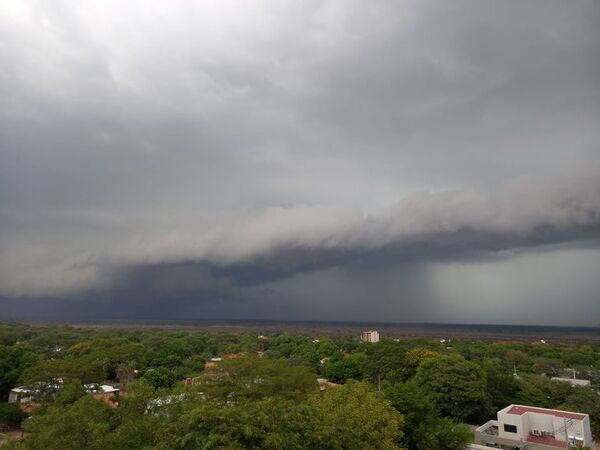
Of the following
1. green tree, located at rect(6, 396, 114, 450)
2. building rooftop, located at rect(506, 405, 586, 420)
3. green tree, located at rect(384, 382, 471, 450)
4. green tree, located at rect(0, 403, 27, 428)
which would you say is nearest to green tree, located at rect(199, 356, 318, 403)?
green tree, located at rect(384, 382, 471, 450)

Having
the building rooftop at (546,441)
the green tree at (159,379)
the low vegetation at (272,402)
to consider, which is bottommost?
the building rooftop at (546,441)

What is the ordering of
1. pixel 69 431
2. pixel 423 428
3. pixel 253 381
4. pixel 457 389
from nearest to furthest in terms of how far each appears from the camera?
pixel 69 431
pixel 253 381
pixel 423 428
pixel 457 389

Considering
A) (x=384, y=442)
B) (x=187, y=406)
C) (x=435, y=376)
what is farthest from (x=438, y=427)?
(x=187, y=406)

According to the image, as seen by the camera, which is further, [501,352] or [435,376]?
[501,352]

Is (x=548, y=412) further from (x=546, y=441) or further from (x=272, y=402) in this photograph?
(x=272, y=402)

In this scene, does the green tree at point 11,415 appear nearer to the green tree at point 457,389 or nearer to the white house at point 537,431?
the green tree at point 457,389

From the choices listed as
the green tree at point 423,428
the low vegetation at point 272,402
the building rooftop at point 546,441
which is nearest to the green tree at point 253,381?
the low vegetation at point 272,402

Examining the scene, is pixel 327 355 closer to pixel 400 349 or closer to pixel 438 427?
pixel 400 349

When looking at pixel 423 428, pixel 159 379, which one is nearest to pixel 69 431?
pixel 423 428
